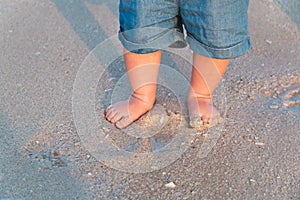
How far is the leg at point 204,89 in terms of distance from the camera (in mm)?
1479

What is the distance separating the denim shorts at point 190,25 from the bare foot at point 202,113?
0.65 ft

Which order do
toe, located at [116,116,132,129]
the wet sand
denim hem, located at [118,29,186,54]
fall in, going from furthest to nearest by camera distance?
toe, located at [116,116,132,129]
denim hem, located at [118,29,186,54]
the wet sand

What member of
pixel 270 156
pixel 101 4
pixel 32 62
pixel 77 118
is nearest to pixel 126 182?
pixel 77 118

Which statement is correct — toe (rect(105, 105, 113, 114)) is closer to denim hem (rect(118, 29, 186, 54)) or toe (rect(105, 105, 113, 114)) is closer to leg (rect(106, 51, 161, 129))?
leg (rect(106, 51, 161, 129))

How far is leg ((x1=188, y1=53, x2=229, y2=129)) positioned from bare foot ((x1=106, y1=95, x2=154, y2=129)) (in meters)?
0.14

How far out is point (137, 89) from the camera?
1.53m

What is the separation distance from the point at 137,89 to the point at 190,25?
29 centimetres

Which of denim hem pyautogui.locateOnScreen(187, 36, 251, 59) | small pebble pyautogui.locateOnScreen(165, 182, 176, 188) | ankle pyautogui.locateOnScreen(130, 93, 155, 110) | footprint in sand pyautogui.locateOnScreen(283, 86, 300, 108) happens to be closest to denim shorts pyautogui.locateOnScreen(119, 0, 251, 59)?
denim hem pyautogui.locateOnScreen(187, 36, 251, 59)

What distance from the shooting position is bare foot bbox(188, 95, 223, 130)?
4.94 ft

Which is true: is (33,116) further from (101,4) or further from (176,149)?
(101,4)

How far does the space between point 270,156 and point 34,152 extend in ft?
2.29

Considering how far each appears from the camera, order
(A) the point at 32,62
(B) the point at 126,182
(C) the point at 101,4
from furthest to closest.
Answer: (C) the point at 101,4 < (A) the point at 32,62 < (B) the point at 126,182

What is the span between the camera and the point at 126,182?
1305 millimetres

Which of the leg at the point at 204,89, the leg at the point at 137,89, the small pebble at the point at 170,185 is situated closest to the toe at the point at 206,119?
the leg at the point at 204,89
